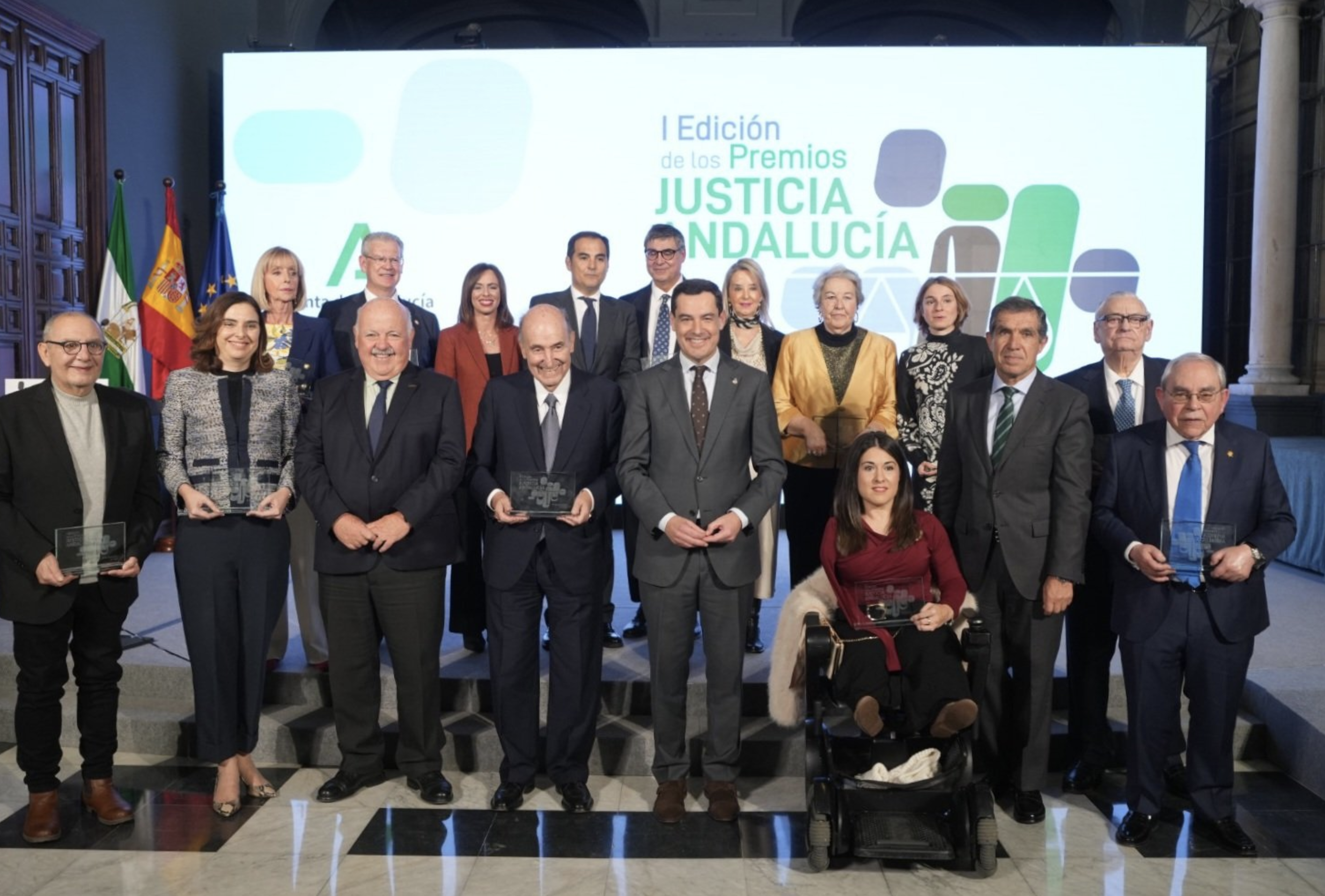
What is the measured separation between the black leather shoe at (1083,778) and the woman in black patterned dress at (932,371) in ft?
3.17

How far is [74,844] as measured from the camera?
11.3ft

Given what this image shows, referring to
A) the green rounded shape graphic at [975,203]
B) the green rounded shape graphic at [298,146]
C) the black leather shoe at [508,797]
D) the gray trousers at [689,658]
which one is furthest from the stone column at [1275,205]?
the black leather shoe at [508,797]

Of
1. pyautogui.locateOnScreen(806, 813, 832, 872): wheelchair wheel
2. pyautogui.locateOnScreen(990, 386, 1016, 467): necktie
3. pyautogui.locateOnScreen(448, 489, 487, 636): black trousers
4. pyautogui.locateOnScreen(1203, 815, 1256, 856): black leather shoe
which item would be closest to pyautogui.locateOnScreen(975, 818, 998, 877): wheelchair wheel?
pyautogui.locateOnScreen(806, 813, 832, 872): wheelchair wheel

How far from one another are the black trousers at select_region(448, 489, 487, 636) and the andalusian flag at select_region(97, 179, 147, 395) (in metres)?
3.03

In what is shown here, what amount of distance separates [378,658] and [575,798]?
30.5 inches

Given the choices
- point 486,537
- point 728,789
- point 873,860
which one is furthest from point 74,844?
point 873,860

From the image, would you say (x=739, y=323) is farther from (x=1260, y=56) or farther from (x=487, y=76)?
(x=1260, y=56)

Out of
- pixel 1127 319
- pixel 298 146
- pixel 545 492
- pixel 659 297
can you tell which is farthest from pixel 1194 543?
pixel 298 146

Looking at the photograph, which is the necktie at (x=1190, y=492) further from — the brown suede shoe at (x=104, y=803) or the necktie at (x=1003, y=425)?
the brown suede shoe at (x=104, y=803)

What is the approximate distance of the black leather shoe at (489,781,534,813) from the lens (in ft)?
12.0

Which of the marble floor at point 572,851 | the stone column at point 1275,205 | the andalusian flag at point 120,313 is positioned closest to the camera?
the marble floor at point 572,851

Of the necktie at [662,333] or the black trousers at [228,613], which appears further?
the necktie at [662,333]

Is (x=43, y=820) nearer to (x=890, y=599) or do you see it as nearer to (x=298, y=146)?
(x=890, y=599)

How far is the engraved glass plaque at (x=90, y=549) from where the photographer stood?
332 centimetres
